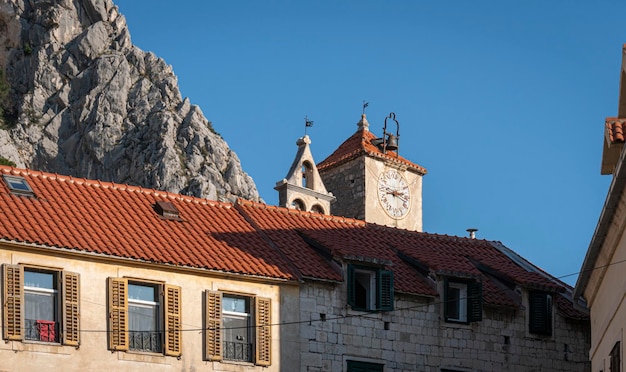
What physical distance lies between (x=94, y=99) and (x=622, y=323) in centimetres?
9275

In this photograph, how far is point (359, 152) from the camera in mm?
69438

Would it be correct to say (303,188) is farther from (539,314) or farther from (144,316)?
(144,316)

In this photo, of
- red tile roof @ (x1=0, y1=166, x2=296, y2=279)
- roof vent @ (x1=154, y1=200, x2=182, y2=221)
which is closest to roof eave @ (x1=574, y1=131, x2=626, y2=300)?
red tile roof @ (x1=0, y1=166, x2=296, y2=279)

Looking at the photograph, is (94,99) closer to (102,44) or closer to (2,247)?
(102,44)

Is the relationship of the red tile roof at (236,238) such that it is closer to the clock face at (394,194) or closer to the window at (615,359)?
the window at (615,359)

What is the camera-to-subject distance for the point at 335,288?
39.6 meters

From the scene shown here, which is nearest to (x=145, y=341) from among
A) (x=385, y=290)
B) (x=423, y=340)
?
(x=385, y=290)

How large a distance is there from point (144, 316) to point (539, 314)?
528 inches

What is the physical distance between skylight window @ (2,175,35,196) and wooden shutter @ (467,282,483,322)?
13304 mm

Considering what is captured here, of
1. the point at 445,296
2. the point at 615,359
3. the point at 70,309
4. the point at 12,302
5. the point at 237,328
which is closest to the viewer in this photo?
the point at 615,359

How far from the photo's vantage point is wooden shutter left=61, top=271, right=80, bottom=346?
113ft

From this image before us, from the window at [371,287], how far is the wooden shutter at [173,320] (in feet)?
18.6

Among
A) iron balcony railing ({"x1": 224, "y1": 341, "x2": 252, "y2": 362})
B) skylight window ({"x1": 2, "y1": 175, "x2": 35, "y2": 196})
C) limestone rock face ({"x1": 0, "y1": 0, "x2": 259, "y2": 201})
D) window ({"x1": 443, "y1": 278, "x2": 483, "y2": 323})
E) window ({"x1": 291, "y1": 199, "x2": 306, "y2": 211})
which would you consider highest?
limestone rock face ({"x1": 0, "y1": 0, "x2": 259, "y2": 201})

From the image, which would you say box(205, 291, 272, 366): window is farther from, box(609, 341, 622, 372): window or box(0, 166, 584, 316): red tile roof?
box(609, 341, 622, 372): window
